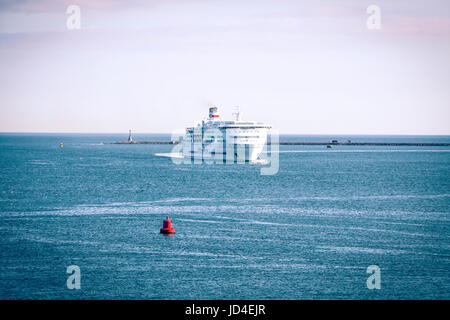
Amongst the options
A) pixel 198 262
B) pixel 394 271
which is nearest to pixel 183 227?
pixel 198 262

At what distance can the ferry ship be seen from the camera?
361 ft

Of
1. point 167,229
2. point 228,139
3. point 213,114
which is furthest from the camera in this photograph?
point 213,114

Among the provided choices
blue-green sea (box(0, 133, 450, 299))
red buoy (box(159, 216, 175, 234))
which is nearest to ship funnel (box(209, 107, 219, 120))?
blue-green sea (box(0, 133, 450, 299))

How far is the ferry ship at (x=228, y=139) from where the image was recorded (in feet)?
361

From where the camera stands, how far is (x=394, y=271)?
32125 millimetres

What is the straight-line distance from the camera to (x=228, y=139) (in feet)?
364

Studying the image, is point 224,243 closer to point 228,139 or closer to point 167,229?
point 167,229

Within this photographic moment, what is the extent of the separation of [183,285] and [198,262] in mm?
4213

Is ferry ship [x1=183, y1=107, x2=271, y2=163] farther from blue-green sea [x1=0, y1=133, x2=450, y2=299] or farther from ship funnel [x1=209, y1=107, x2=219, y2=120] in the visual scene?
blue-green sea [x1=0, y1=133, x2=450, y2=299]

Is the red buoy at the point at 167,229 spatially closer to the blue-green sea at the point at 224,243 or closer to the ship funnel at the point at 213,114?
the blue-green sea at the point at 224,243

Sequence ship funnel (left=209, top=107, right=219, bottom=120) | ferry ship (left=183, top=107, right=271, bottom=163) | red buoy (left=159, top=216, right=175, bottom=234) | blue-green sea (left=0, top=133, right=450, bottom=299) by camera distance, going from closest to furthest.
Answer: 1. blue-green sea (left=0, top=133, right=450, bottom=299)
2. red buoy (left=159, top=216, right=175, bottom=234)
3. ferry ship (left=183, top=107, right=271, bottom=163)
4. ship funnel (left=209, top=107, right=219, bottom=120)

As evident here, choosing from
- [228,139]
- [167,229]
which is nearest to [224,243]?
[167,229]

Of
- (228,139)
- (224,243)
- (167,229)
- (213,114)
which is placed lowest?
(224,243)

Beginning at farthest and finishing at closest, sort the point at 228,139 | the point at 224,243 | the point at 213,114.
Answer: the point at 213,114 < the point at 228,139 < the point at 224,243
